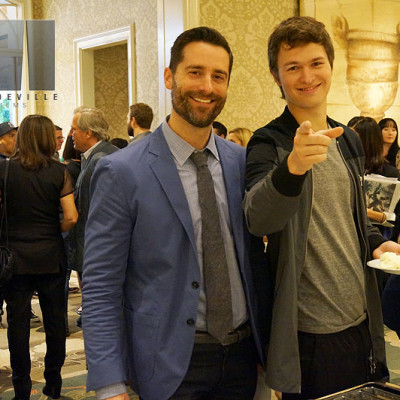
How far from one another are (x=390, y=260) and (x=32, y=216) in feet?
7.35

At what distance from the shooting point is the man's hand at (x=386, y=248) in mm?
1685

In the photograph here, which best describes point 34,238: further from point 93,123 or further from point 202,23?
point 202,23

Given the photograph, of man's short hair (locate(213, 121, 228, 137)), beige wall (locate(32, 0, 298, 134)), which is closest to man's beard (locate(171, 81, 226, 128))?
man's short hair (locate(213, 121, 228, 137))

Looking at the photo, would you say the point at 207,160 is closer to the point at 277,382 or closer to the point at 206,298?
the point at 206,298

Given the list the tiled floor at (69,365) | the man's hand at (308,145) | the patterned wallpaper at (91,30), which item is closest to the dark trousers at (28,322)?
the tiled floor at (69,365)

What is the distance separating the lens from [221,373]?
1564 millimetres

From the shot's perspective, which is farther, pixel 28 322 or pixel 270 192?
pixel 28 322

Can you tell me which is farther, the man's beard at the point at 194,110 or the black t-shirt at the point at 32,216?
the black t-shirt at the point at 32,216

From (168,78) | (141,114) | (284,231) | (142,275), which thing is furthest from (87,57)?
(284,231)

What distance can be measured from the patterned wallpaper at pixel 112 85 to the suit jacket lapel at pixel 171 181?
23.2 feet

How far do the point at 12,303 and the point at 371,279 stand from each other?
2226 mm

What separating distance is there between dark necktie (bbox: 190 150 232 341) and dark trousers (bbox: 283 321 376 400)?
0.23m

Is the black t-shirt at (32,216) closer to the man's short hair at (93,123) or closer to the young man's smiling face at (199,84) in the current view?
the man's short hair at (93,123)

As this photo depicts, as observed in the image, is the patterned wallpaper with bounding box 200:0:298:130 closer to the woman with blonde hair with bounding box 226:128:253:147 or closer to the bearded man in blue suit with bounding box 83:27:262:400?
the woman with blonde hair with bounding box 226:128:253:147
